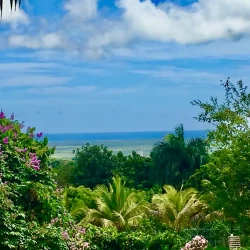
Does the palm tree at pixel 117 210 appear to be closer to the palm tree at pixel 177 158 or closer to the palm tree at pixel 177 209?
the palm tree at pixel 177 209

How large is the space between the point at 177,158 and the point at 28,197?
2486 cm

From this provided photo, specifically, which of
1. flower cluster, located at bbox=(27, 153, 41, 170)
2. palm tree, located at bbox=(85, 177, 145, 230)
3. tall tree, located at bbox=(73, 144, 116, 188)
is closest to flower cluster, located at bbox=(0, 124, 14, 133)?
flower cluster, located at bbox=(27, 153, 41, 170)

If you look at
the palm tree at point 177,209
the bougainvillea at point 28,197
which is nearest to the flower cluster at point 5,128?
the bougainvillea at point 28,197

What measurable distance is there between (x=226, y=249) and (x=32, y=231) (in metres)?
10.8

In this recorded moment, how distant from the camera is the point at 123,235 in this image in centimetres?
1683

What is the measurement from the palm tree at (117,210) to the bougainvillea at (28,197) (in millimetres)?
10697

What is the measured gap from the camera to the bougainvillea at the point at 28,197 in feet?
38.1

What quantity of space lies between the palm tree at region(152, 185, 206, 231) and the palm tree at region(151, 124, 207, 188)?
1122cm

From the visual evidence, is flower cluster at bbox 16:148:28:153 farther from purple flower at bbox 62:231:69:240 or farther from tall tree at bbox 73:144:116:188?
tall tree at bbox 73:144:116:188

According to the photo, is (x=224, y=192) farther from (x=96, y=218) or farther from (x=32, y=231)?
(x=96, y=218)

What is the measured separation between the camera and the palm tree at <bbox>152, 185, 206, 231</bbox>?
24.5m

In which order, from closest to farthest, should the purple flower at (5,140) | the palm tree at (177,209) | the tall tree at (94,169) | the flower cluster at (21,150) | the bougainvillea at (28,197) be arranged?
the bougainvillea at (28,197), the purple flower at (5,140), the flower cluster at (21,150), the palm tree at (177,209), the tall tree at (94,169)

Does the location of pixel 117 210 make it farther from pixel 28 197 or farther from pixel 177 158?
pixel 177 158

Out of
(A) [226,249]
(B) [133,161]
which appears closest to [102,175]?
(B) [133,161]
